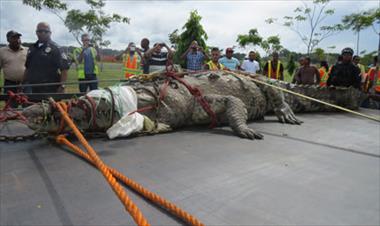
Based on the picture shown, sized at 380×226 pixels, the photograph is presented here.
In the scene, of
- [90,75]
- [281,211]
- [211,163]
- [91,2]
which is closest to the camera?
[281,211]

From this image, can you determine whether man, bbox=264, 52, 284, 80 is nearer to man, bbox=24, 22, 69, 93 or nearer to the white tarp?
the white tarp

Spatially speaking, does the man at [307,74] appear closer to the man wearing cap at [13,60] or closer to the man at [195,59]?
the man at [195,59]

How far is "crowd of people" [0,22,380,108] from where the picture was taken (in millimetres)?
4516

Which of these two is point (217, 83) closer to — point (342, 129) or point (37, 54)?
point (342, 129)

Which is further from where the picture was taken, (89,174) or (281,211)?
(89,174)

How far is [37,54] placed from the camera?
447 cm

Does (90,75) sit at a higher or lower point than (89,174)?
higher

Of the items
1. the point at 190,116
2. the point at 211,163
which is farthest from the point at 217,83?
the point at 211,163

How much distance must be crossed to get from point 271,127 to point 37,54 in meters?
4.07

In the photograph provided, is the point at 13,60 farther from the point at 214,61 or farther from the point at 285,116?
the point at 285,116

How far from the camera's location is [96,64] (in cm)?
700

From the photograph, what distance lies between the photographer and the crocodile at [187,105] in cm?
Result: 313

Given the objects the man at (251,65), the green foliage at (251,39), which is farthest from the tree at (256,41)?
the man at (251,65)

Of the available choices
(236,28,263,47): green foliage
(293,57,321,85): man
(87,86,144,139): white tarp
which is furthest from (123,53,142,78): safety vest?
(236,28,263,47): green foliage
